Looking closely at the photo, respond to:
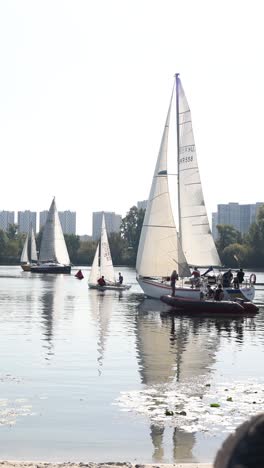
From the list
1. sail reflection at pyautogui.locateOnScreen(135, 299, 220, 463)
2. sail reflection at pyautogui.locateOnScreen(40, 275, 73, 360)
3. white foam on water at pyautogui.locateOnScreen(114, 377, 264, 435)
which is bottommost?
sail reflection at pyautogui.locateOnScreen(40, 275, 73, 360)

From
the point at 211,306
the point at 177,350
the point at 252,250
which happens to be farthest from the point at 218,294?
the point at 252,250

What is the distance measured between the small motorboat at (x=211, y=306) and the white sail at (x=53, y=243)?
300ft

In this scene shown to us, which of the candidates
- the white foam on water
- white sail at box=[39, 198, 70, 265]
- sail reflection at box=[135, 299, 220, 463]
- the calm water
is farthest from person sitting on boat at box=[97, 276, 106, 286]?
white sail at box=[39, 198, 70, 265]

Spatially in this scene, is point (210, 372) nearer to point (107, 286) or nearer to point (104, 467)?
point (104, 467)

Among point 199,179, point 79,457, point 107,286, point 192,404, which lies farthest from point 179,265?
point 79,457

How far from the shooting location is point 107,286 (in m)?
77.1

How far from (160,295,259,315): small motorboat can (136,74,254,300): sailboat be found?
7.83 m

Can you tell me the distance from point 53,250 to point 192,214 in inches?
3231

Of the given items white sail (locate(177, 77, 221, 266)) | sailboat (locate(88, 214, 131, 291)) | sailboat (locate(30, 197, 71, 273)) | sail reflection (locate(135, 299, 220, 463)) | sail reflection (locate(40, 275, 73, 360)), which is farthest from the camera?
sailboat (locate(30, 197, 71, 273))

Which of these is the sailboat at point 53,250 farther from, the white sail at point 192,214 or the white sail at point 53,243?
the white sail at point 192,214

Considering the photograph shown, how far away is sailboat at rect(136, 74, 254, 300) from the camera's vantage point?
56.0 metres

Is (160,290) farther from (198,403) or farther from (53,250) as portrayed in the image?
(53,250)

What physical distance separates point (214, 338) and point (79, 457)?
70.4 ft

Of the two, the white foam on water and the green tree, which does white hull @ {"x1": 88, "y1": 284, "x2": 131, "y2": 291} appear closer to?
the white foam on water
